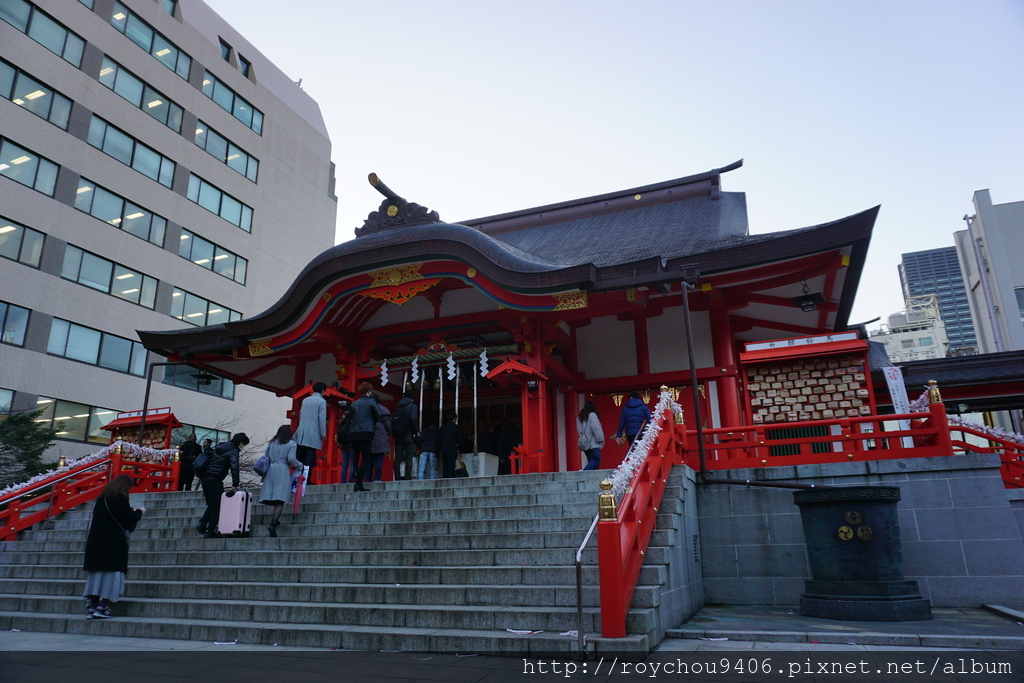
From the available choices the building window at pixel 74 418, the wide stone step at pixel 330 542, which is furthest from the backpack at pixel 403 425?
the building window at pixel 74 418

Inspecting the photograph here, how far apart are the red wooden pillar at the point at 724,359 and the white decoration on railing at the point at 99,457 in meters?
11.7

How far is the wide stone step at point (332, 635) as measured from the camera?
17.1 feet

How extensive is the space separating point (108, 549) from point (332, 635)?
3.08m

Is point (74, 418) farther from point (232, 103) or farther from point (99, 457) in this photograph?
point (232, 103)

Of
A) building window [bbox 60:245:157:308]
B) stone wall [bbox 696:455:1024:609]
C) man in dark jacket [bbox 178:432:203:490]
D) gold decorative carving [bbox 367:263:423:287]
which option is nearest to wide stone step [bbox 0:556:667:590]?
stone wall [bbox 696:455:1024:609]

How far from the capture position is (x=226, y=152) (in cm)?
3109

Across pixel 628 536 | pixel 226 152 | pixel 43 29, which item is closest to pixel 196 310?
pixel 226 152

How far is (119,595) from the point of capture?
7332 millimetres

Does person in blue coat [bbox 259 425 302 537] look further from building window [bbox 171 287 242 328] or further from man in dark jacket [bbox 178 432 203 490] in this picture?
building window [bbox 171 287 242 328]

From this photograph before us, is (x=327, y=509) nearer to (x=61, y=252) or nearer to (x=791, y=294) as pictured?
(x=791, y=294)

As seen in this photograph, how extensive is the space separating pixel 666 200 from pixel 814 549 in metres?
13.3

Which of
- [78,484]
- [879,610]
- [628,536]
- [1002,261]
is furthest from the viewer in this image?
[1002,261]

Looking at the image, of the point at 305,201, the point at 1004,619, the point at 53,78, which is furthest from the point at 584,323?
the point at 305,201

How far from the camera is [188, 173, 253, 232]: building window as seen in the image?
29141 millimetres
